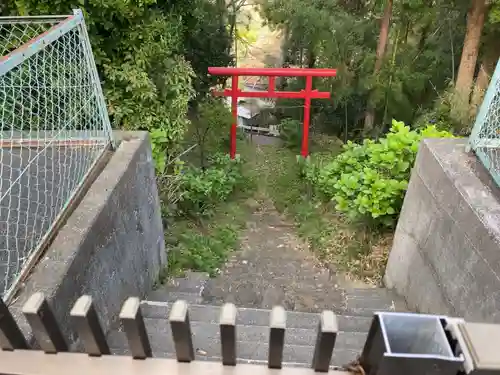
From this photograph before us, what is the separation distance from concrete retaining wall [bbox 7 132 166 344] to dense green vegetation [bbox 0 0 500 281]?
1084mm

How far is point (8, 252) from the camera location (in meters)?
2.38

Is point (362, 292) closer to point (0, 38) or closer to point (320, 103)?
point (0, 38)

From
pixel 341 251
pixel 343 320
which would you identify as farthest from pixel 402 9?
pixel 343 320

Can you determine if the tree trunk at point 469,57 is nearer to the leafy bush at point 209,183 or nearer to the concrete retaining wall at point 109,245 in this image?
the leafy bush at point 209,183

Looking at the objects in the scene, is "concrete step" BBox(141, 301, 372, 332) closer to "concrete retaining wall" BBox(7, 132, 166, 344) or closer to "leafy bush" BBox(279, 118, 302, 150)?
"concrete retaining wall" BBox(7, 132, 166, 344)

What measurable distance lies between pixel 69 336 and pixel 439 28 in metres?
10.1

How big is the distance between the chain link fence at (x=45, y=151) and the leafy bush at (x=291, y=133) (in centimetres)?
759

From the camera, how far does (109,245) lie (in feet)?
9.92

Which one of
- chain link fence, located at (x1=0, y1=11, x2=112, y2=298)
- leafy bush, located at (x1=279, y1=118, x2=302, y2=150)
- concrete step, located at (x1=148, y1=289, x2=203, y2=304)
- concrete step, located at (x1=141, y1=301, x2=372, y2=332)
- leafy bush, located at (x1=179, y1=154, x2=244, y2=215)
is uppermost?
chain link fence, located at (x1=0, y1=11, x2=112, y2=298)

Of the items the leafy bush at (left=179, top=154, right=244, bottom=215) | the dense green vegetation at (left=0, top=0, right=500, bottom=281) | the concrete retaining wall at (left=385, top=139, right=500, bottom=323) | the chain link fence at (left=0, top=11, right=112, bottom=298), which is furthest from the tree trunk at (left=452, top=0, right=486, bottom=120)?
the chain link fence at (left=0, top=11, right=112, bottom=298)

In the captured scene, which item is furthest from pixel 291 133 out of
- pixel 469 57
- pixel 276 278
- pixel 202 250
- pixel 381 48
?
pixel 276 278

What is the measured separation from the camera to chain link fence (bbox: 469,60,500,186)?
10.6 feet

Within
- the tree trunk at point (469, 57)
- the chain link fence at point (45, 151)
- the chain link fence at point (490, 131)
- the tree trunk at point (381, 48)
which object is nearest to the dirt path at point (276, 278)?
the chain link fence at point (490, 131)

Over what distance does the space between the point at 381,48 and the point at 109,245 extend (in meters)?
8.06
